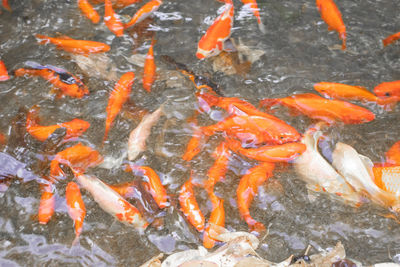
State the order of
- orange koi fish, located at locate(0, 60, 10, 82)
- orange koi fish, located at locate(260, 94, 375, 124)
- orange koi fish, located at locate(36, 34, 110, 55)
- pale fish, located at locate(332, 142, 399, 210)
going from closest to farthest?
pale fish, located at locate(332, 142, 399, 210), orange koi fish, located at locate(260, 94, 375, 124), orange koi fish, located at locate(0, 60, 10, 82), orange koi fish, located at locate(36, 34, 110, 55)

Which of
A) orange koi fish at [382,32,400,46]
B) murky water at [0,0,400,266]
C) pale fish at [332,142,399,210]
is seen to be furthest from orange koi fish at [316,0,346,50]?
pale fish at [332,142,399,210]

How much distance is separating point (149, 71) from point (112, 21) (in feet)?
2.68

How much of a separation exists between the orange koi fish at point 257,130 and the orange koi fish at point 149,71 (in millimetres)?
751

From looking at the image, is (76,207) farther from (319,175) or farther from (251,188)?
(319,175)

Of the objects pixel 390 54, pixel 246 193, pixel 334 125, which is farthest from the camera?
pixel 390 54

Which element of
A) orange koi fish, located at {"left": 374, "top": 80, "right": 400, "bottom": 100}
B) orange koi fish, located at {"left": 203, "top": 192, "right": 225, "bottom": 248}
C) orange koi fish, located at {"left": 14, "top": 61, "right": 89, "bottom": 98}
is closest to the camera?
orange koi fish, located at {"left": 203, "top": 192, "right": 225, "bottom": 248}

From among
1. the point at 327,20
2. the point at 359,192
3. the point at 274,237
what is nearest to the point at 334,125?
the point at 359,192

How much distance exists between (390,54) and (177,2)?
6.99 ft

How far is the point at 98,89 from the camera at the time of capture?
10.8ft

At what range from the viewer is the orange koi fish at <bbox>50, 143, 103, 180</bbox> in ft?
9.11

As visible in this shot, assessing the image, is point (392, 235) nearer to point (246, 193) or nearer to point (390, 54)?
point (246, 193)

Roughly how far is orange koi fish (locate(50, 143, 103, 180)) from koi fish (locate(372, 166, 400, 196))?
6.31 ft

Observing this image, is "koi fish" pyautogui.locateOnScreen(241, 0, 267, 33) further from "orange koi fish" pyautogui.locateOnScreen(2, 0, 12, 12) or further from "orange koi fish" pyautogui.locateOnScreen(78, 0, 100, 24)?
"orange koi fish" pyautogui.locateOnScreen(2, 0, 12, 12)

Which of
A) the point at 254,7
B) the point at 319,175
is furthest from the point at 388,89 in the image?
the point at 254,7
